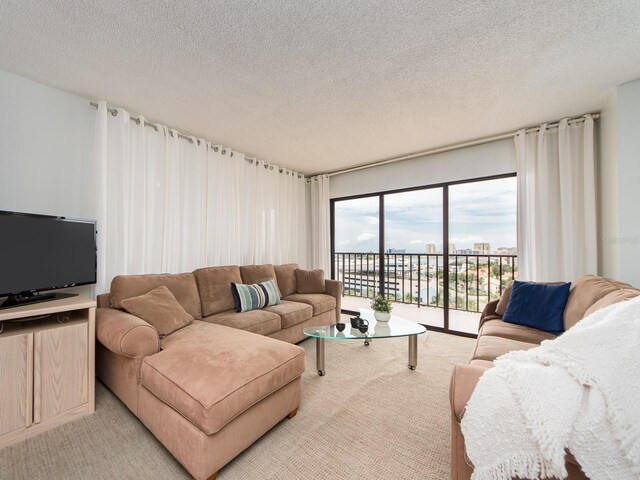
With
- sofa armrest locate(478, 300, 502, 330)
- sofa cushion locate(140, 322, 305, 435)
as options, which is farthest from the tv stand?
sofa armrest locate(478, 300, 502, 330)

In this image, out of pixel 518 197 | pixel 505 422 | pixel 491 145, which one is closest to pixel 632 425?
pixel 505 422

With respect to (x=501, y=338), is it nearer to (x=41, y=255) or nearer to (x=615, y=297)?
(x=615, y=297)

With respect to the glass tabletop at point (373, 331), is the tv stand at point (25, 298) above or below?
above

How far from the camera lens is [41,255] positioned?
1.92 meters

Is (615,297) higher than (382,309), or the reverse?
(615,297)

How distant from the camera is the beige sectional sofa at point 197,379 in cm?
131

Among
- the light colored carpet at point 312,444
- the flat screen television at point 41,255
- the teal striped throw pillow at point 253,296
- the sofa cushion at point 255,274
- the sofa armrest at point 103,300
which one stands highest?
the flat screen television at point 41,255

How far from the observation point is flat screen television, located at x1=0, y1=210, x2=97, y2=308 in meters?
1.76

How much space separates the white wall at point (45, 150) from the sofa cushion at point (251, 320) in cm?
116

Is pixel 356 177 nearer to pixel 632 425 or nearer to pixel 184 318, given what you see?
pixel 184 318

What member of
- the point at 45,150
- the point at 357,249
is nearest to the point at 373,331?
the point at 357,249

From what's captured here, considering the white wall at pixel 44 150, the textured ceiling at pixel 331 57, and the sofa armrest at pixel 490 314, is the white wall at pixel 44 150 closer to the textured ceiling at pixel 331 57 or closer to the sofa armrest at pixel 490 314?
the textured ceiling at pixel 331 57

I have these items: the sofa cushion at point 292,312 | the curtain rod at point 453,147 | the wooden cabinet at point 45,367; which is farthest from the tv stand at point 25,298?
the curtain rod at point 453,147

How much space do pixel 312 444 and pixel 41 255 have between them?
2.23 m
